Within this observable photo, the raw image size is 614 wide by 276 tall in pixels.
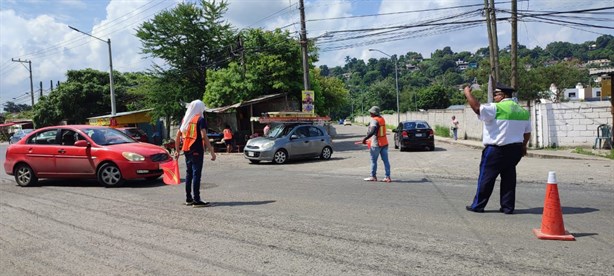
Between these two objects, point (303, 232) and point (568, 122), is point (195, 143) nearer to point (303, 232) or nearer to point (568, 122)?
point (303, 232)

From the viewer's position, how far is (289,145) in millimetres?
16875

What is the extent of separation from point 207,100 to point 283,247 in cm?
2582

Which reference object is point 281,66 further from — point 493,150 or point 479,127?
point 493,150

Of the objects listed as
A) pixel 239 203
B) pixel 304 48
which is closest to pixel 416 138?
pixel 304 48

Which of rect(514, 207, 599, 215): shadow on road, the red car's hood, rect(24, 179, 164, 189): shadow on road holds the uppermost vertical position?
the red car's hood

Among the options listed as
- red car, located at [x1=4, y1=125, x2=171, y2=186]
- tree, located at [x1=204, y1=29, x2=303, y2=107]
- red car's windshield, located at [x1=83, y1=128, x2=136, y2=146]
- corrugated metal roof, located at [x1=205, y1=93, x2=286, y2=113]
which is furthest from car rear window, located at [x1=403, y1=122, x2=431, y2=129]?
red car's windshield, located at [x1=83, y1=128, x2=136, y2=146]

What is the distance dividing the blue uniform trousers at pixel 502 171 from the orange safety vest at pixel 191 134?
4511 mm

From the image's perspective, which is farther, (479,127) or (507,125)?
(479,127)

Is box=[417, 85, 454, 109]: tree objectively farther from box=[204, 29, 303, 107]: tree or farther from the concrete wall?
the concrete wall

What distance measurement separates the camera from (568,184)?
9.66m

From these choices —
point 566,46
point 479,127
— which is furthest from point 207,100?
point 566,46

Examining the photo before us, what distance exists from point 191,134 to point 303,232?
287cm

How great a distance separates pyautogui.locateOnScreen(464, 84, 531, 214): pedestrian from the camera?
6.43 meters

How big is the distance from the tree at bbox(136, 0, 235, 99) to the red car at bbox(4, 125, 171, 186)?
22610mm
